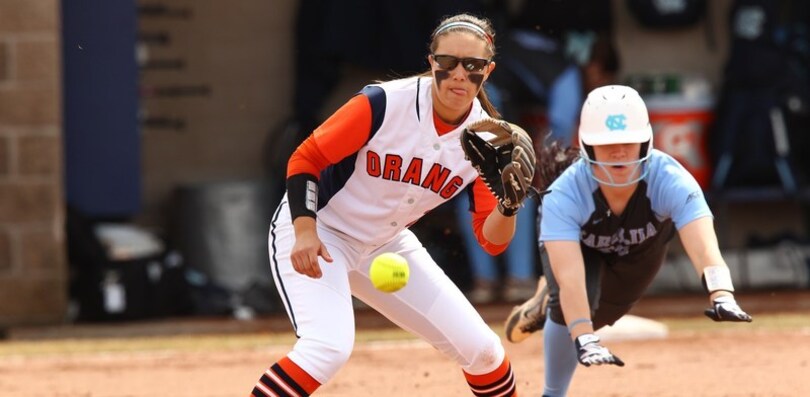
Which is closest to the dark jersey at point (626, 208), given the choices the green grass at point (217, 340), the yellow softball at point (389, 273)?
the yellow softball at point (389, 273)

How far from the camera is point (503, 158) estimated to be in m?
5.56

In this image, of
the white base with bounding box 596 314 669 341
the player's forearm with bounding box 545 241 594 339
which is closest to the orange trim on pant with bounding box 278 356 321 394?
the player's forearm with bounding box 545 241 594 339

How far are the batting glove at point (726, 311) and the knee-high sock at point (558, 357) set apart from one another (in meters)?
1.05

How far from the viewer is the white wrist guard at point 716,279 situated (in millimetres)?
5703

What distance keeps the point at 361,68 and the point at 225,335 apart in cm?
306

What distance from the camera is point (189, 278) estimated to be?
38.0 ft

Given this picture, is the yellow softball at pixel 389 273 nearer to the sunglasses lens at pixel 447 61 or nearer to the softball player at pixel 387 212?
the softball player at pixel 387 212

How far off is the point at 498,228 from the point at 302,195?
73 cm

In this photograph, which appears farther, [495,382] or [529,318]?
[529,318]

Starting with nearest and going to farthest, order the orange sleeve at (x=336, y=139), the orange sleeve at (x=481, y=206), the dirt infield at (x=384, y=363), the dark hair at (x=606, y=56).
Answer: the orange sleeve at (x=336, y=139) < the orange sleeve at (x=481, y=206) < the dirt infield at (x=384, y=363) < the dark hair at (x=606, y=56)

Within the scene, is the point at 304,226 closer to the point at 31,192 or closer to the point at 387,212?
the point at 387,212

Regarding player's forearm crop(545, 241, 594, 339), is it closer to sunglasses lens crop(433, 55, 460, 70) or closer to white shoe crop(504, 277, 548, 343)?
white shoe crop(504, 277, 548, 343)

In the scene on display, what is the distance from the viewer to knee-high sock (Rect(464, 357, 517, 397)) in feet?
19.4

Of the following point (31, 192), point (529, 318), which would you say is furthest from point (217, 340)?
point (529, 318)
